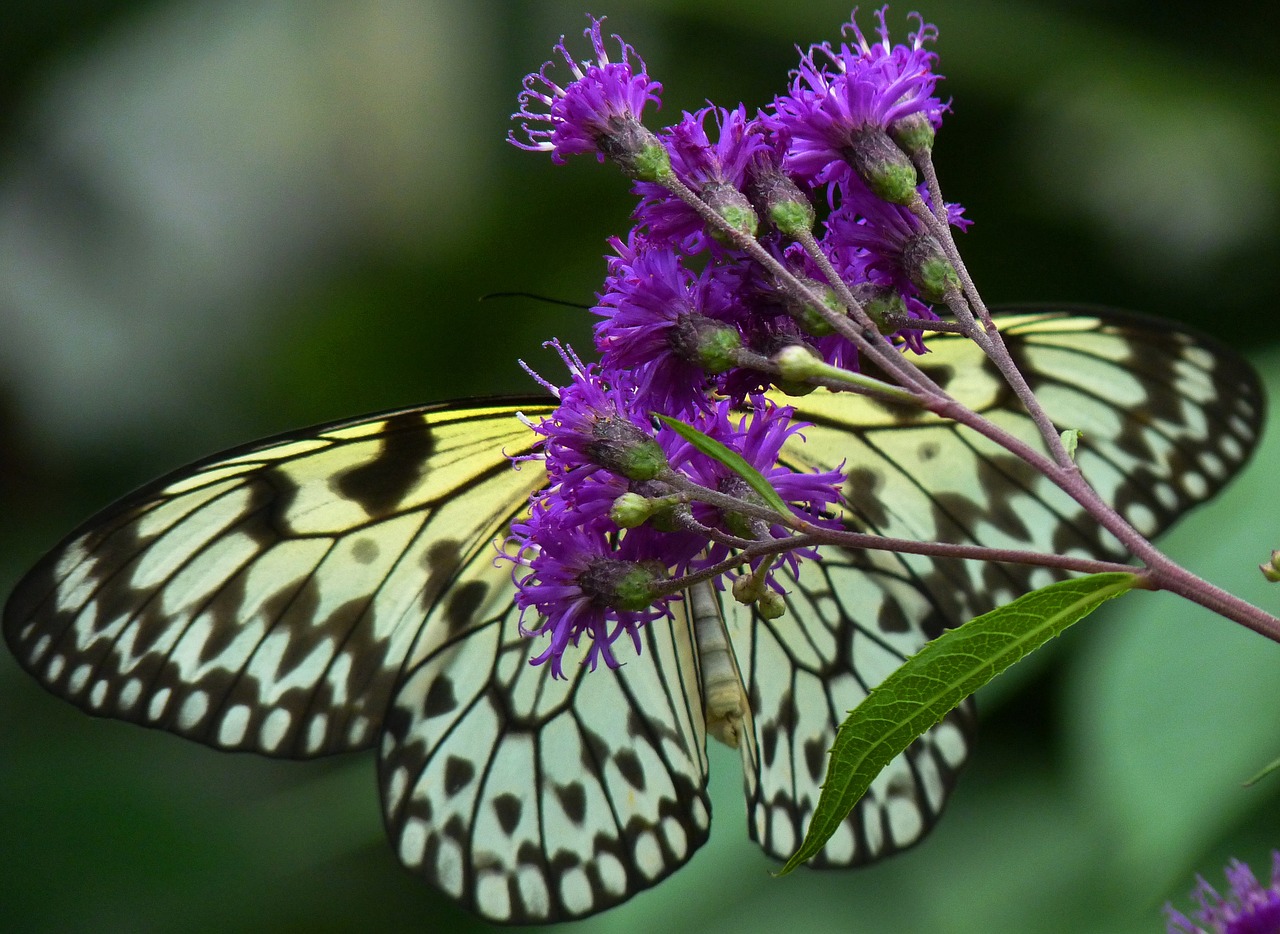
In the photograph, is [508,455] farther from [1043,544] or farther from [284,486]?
[1043,544]

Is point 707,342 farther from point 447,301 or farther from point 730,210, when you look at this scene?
point 447,301

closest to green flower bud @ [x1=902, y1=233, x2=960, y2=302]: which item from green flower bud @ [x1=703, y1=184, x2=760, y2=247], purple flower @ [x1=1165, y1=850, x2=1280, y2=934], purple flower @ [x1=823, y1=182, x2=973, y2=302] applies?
purple flower @ [x1=823, y1=182, x2=973, y2=302]

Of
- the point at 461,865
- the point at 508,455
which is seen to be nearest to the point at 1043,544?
the point at 508,455

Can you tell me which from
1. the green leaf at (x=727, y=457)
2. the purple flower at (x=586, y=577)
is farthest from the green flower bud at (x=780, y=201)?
the purple flower at (x=586, y=577)

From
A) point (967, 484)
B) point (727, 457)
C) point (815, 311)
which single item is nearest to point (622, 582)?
point (727, 457)

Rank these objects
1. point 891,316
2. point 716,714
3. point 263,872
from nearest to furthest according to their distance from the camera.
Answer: point 891,316, point 716,714, point 263,872
